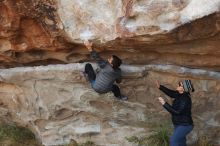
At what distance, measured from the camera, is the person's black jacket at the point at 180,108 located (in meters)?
6.45

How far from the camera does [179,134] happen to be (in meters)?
6.64

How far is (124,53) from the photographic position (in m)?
7.10

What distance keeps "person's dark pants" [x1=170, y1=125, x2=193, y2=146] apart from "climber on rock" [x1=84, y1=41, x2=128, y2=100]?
1.12 m

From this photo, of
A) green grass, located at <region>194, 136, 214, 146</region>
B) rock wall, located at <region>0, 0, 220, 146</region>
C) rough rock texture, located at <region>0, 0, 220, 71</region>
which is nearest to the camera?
rough rock texture, located at <region>0, 0, 220, 71</region>

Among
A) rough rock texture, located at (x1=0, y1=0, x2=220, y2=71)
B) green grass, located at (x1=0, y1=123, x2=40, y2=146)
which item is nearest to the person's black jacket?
rough rock texture, located at (x1=0, y1=0, x2=220, y2=71)

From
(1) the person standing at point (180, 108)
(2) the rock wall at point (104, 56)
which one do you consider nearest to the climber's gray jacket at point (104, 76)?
(2) the rock wall at point (104, 56)

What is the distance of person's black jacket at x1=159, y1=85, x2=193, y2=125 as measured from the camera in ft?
21.2

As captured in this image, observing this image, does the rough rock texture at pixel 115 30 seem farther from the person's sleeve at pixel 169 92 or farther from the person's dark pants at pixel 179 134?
the person's dark pants at pixel 179 134

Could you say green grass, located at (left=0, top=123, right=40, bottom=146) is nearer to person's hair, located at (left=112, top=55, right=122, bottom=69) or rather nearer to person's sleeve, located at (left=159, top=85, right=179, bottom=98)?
person's hair, located at (left=112, top=55, right=122, bottom=69)

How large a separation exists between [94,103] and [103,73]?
0.95 m

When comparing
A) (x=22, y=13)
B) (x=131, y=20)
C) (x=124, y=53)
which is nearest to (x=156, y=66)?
(x=124, y=53)

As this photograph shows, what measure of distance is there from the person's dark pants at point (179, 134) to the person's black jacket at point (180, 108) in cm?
6

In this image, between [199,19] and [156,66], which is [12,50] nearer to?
[156,66]

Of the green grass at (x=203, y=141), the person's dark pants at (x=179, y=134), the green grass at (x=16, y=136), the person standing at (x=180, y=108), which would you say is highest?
the person standing at (x=180, y=108)
